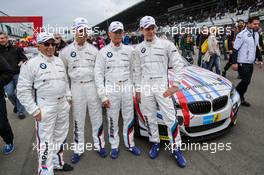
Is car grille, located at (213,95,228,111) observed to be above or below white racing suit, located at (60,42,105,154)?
below

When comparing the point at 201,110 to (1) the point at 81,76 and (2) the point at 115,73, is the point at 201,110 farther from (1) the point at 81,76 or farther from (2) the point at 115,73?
(1) the point at 81,76

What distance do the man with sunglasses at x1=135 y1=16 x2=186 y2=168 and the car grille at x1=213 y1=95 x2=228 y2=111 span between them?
27.6 inches

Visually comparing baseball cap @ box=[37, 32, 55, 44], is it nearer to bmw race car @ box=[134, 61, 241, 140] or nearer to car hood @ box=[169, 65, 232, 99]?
bmw race car @ box=[134, 61, 241, 140]

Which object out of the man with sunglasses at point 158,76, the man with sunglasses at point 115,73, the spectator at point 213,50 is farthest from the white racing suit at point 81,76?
the spectator at point 213,50

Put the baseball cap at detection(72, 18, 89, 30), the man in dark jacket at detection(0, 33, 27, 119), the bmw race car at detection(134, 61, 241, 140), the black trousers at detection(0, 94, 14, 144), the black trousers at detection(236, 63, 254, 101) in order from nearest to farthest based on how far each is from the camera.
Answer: the baseball cap at detection(72, 18, 89, 30), the bmw race car at detection(134, 61, 241, 140), the black trousers at detection(0, 94, 14, 144), the man in dark jacket at detection(0, 33, 27, 119), the black trousers at detection(236, 63, 254, 101)

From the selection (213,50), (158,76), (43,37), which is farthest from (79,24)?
(213,50)

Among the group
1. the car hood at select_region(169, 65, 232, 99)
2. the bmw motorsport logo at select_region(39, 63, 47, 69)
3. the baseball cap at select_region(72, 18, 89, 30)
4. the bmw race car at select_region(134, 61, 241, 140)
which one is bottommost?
the bmw race car at select_region(134, 61, 241, 140)

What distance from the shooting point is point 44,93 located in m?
2.54

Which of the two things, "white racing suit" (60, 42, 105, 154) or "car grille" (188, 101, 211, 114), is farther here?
"car grille" (188, 101, 211, 114)

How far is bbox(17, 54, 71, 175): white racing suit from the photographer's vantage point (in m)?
2.47

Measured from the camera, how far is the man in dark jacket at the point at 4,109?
2.98m

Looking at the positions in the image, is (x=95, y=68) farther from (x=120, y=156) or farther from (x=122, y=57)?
(x=120, y=156)

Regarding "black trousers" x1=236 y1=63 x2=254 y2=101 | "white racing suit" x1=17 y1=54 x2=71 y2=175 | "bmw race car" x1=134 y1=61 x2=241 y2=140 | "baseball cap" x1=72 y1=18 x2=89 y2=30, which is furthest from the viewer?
"black trousers" x1=236 y1=63 x2=254 y2=101

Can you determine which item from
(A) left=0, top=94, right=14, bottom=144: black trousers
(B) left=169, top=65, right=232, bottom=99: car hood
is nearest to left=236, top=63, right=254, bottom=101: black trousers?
(B) left=169, top=65, right=232, bottom=99: car hood
